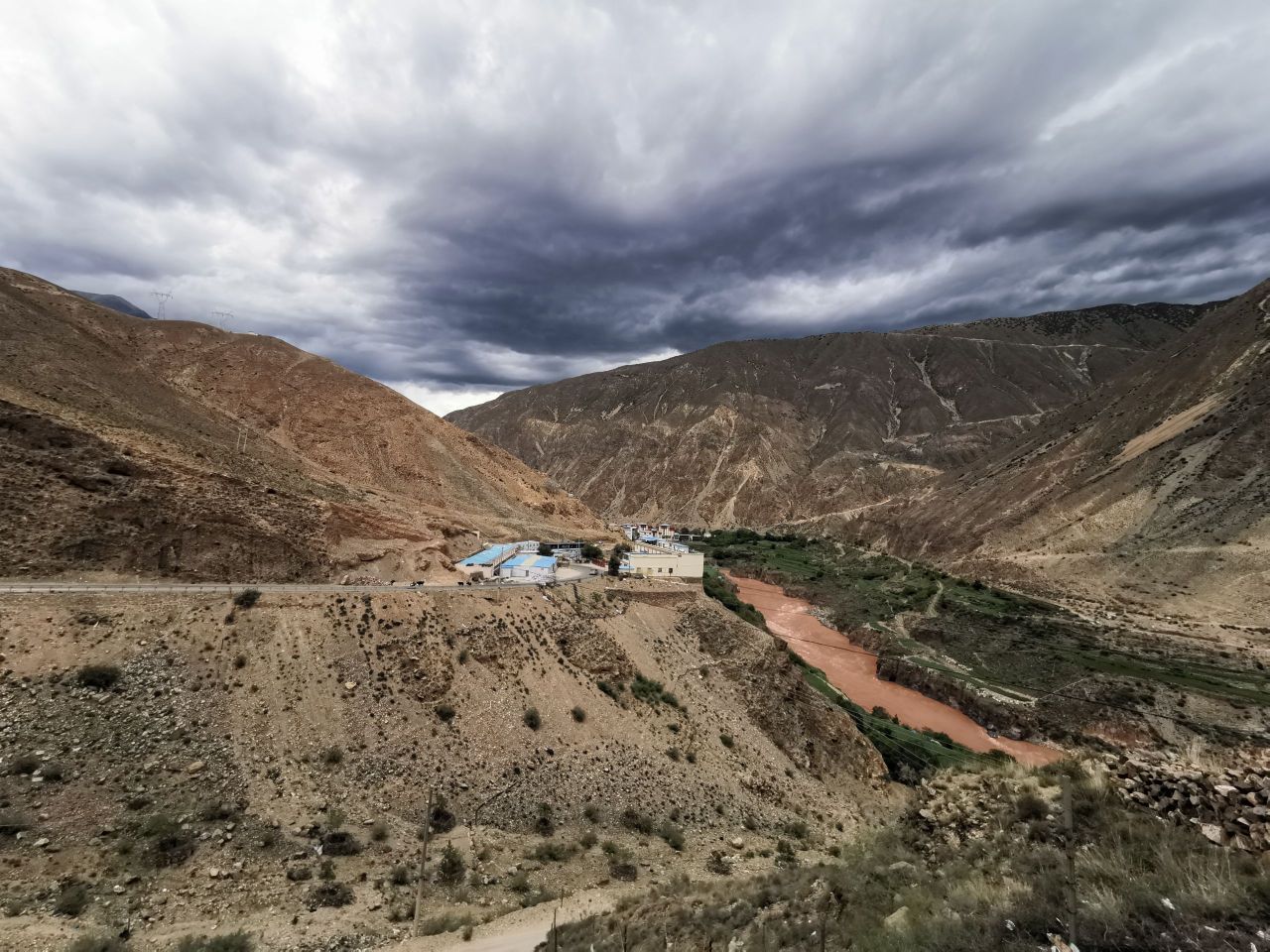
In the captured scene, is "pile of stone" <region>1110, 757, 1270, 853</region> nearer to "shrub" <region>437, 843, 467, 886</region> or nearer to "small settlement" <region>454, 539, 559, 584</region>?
"shrub" <region>437, 843, 467, 886</region>

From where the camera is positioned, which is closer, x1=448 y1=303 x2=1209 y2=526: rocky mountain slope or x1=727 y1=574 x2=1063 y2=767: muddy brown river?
x1=727 y1=574 x2=1063 y2=767: muddy brown river

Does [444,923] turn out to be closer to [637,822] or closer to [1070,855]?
[637,822]

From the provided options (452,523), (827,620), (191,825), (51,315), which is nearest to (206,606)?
(191,825)

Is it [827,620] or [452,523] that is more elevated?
[452,523]

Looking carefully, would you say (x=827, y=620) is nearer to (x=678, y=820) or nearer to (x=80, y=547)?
(x=678, y=820)

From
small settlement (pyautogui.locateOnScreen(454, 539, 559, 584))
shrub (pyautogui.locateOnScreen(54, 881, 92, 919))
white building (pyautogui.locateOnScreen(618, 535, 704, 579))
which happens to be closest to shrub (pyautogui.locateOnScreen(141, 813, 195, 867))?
shrub (pyautogui.locateOnScreen(54, 881, 92, 919))

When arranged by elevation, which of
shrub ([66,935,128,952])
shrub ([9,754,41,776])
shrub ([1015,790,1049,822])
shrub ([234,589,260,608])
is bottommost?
shrub ([66,935,128,952])
